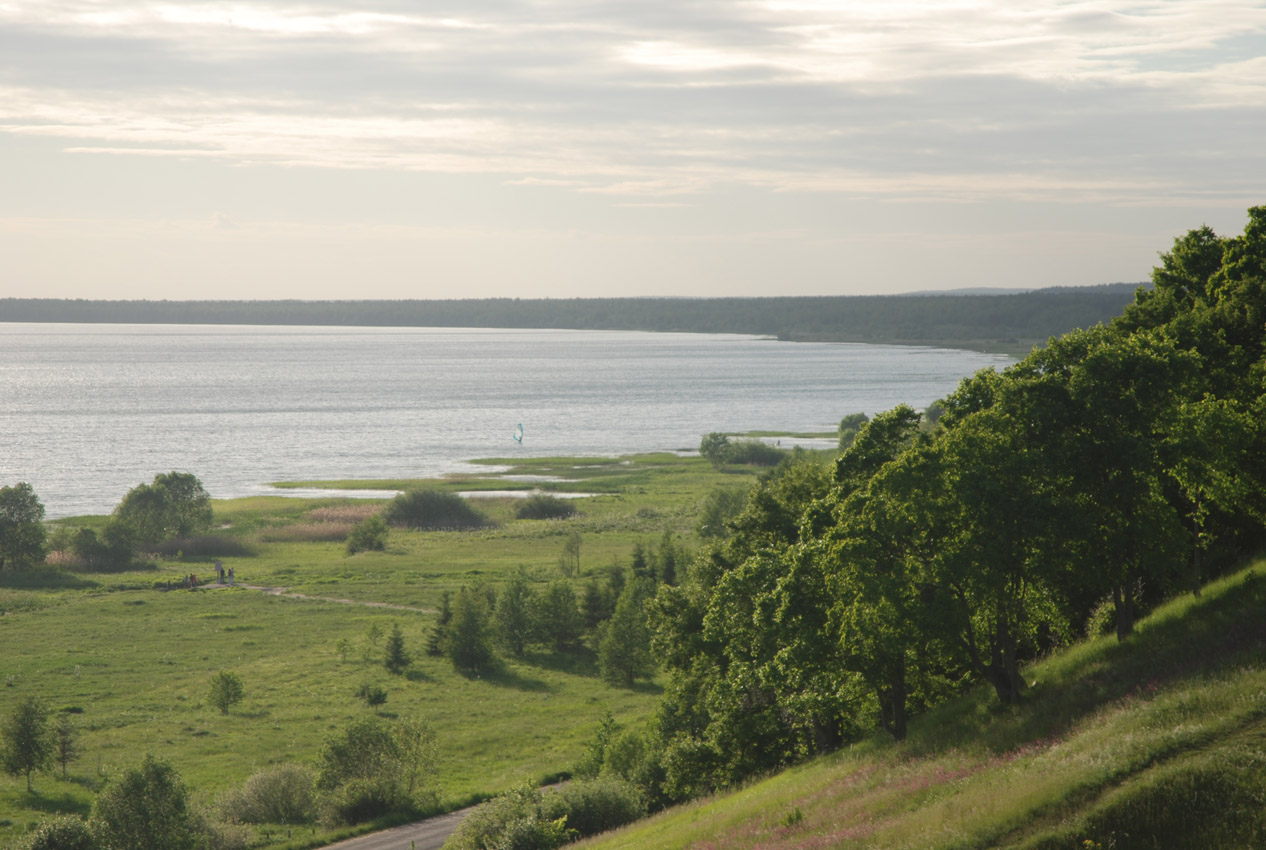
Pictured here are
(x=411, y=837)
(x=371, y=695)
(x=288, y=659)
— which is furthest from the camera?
(x=288, y=659)

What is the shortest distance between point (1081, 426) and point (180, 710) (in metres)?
51.1

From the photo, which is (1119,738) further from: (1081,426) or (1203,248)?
→ (1203,248)

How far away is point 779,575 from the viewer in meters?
36.9

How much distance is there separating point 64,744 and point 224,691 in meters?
9.69

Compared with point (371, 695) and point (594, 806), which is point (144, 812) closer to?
point (594, 806)

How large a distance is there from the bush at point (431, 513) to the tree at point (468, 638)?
46.9 m

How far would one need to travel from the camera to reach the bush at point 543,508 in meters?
121

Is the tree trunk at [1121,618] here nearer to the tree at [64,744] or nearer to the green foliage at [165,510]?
the tree at [64,744]

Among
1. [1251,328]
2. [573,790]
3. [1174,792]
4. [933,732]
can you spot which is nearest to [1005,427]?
[933,732]

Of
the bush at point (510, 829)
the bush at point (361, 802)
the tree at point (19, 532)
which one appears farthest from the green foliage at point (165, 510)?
the bush at point (510, 829)

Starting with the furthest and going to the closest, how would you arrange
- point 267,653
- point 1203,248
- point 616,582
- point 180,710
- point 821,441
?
point 821,441
point 616,582
point 267,653
point 180,710
point 1203,248

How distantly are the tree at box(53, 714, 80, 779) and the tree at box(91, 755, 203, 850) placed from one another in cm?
1116

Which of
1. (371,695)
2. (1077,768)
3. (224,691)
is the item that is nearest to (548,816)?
(1077,768)

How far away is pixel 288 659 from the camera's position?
226 ft
